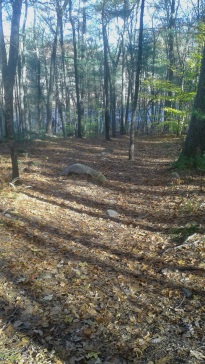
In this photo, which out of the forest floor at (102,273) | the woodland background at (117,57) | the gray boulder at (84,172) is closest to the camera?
the forest floor at (102,273)

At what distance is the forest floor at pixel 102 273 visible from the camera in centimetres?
303

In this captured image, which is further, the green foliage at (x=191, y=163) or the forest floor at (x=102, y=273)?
the green foliage at (x=191, y=163)

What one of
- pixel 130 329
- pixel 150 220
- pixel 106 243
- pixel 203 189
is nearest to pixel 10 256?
pixel 106 243

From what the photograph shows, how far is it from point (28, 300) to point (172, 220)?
3.88m

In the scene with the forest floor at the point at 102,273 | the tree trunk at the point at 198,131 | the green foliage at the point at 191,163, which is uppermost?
the tree trunk at the point at 198,131

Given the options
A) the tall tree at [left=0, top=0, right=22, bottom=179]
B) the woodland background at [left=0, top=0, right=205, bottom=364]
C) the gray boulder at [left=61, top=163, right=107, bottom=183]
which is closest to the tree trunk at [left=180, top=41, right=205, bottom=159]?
the woodland background at [left=0, top=0, right=205, bottom=364]

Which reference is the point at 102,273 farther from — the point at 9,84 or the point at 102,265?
the point at 9,84

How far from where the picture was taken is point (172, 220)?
6402 mm

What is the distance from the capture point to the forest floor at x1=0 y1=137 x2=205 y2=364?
9.94 ft

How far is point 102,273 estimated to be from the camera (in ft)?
14.7

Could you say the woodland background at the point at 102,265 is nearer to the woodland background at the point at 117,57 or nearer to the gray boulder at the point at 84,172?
the gray boulder at the point at 84,172

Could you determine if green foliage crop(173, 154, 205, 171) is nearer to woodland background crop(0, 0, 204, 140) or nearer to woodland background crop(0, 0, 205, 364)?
woodland background crop(0, 0, 205, 364)

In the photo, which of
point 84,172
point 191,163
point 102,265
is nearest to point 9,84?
point 84,172

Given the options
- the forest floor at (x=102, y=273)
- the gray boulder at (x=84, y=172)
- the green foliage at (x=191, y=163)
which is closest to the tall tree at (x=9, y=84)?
the forest floor at (x=102, y=273)
